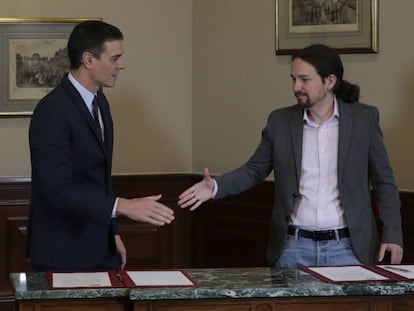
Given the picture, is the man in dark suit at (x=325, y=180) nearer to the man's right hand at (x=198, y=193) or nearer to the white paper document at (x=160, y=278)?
the man's right hand at (x=198, y=193)

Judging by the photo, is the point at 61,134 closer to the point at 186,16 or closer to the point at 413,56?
the point at 413,56

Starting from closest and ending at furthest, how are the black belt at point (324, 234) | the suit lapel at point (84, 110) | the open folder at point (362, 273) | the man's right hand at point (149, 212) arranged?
the open folder at point (362, 273) < the man's right hand at point (149, 212) < the suit lapel at point (84, 110) < the black belt at point (324, 234)

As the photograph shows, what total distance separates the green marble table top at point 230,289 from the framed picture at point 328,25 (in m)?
2.10

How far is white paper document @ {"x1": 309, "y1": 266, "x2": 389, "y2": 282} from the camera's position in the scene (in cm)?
297

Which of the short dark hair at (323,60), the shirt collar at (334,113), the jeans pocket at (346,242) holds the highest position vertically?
the short dark hair at (323,60)

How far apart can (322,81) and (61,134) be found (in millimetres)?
1102

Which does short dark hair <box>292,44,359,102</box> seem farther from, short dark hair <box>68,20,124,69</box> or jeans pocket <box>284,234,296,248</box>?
short dark hair <box>68,20,124,69</box>

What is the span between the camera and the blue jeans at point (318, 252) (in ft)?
11.3

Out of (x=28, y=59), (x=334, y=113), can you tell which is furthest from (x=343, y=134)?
(x=28, y=59)

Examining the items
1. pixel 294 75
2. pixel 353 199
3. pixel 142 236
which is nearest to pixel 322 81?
pixel 294 75

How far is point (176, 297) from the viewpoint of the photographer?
8.97ft

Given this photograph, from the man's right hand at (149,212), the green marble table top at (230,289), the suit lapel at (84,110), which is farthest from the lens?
the suit lapel at (84,110)

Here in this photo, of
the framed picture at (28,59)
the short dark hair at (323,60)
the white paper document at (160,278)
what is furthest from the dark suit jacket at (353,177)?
the framed picture at (28,59)

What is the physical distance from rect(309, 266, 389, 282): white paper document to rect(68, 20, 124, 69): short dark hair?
1.22 metres
